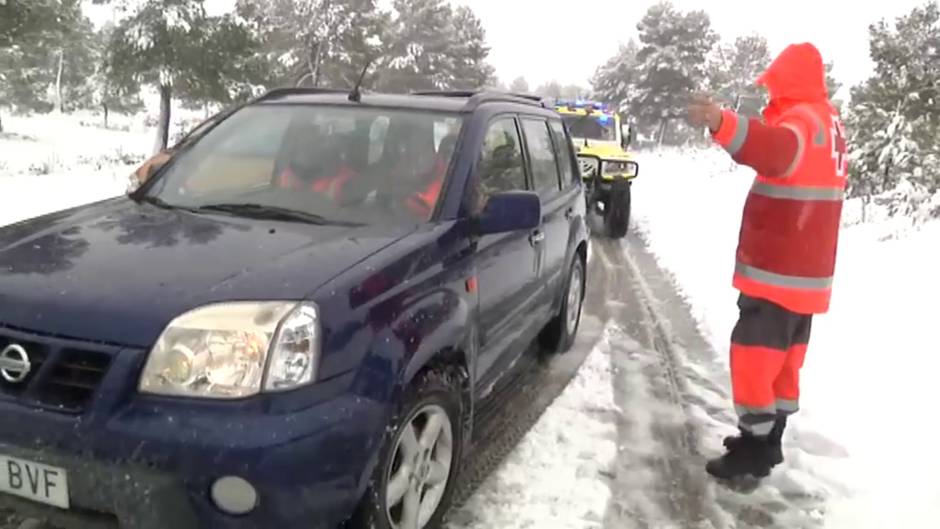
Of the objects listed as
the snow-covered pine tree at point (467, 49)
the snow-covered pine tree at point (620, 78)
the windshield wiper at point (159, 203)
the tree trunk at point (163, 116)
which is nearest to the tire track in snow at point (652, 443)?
the windshield wiper at point (159, 203)

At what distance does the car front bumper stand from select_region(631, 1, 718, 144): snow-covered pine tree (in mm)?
55044

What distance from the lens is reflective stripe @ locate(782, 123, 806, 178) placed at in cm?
344

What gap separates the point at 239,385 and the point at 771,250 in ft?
8.47

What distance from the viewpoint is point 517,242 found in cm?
394

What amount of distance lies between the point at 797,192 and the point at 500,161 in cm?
144

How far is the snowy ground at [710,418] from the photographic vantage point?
3.44 meters

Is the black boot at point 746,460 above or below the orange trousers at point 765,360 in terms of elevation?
below

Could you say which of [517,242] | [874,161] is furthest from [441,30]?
[517,242]

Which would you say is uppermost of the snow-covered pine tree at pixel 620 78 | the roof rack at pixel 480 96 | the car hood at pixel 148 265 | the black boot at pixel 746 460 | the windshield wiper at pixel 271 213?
the snow-covered pine tree at pixel 620 78

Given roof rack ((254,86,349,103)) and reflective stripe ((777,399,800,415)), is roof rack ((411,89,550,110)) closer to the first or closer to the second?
roof rack ((254,86,349,103))

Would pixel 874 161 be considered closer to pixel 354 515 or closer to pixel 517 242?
pixel 517 242

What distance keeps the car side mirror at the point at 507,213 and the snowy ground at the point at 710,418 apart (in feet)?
3.90

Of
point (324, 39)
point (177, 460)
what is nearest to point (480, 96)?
point (177, 460)

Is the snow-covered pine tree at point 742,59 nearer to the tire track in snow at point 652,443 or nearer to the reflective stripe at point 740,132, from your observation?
the tire track in snow at point 652,443
